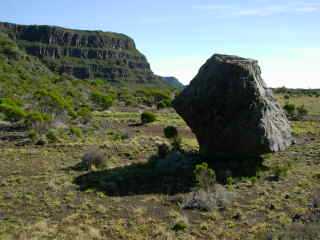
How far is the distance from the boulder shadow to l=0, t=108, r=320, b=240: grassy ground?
0.11 metres

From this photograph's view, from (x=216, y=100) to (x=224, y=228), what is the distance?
10648 mm

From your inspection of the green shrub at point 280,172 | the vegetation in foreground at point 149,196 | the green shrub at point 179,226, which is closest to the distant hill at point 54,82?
the vegetation in foreground at point 149,196

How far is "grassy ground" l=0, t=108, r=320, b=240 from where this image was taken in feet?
49.8

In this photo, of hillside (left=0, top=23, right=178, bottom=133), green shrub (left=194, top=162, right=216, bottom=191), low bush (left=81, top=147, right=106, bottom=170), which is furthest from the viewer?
hillside (left=0, top=23, right=178, bottom=133)

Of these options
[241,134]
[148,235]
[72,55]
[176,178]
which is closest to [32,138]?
[176,178]

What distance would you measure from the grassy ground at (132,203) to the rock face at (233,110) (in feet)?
7.02

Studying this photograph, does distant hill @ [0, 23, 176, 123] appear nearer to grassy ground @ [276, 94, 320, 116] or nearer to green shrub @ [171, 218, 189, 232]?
grassy ground @ [276, 94, 320, 116]

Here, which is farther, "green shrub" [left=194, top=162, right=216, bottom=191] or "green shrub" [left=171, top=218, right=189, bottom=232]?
"green shrub" [left=194, top=162, right=216, bottom=191]

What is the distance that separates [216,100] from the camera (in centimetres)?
2488

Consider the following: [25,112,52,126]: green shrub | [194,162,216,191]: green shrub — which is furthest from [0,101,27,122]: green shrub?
[194,162,216,191]: green shrub

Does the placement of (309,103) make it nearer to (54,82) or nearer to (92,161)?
(54,82)

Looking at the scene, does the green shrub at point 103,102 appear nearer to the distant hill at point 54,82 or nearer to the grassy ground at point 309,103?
the distant hill at point 54,82

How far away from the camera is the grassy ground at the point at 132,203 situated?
15.2 metres

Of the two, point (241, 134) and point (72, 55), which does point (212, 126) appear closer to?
point (241, 134)
